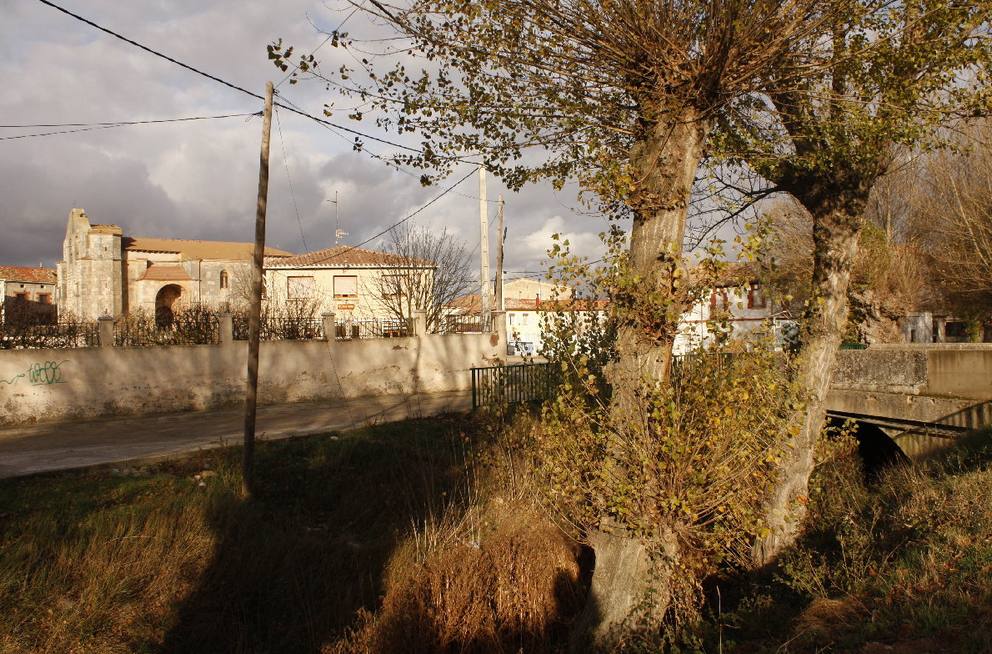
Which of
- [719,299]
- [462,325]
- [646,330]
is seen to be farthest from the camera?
[462,325]

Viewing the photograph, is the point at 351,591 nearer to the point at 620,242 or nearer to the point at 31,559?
the point at 31,559

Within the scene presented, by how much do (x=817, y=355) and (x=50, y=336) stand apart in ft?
48.3

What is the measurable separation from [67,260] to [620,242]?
175ft

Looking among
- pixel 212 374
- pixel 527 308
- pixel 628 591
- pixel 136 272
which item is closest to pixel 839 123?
pixel 628 591

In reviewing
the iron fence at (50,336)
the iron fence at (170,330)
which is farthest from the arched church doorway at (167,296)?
the iron fence at (50,336)

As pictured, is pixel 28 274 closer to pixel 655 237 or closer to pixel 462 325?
pixel 462 325

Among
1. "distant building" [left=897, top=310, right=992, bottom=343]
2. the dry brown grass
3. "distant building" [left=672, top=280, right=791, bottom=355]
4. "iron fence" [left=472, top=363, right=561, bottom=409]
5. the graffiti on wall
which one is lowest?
the dry brown grass

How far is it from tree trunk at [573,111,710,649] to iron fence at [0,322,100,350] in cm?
1312

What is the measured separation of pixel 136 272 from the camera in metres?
46.0

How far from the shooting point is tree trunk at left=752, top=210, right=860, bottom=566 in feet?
22.9

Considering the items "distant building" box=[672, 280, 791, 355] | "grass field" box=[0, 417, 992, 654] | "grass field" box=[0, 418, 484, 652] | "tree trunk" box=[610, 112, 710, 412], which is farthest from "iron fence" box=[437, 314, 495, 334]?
"distant building" box=[672, 280, 791, 355]

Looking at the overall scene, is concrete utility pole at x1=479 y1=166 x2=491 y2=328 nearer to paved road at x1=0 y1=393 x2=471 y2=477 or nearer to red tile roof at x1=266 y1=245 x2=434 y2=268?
paved road at x1=0 y1=393 x2=471 y2=477

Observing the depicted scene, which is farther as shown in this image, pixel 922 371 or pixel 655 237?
pixel 922 371

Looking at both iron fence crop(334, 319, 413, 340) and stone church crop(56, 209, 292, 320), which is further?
stone church crop(56, 209, 292, 320)
